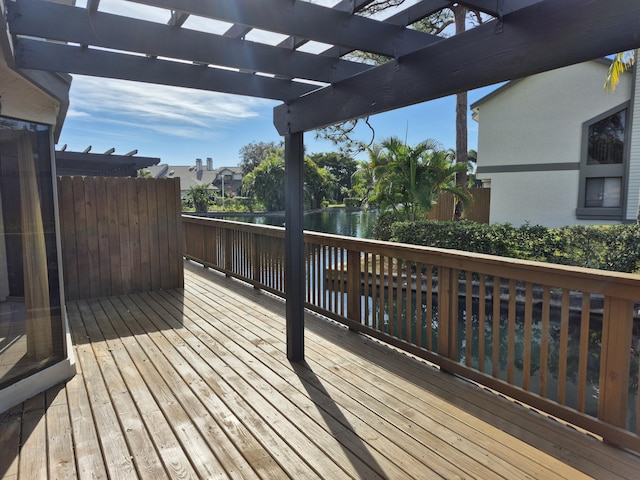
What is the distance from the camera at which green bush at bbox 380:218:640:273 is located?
6.55 meters

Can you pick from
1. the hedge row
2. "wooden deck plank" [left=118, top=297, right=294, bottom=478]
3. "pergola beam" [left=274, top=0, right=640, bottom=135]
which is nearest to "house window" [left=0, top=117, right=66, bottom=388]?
"wooden deck plank" [left=118, top=297, right=294, bottom=478]

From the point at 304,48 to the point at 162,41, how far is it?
2.83 ft

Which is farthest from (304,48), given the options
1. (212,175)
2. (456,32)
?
(212,175)

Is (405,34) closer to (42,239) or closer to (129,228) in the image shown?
(42,239)

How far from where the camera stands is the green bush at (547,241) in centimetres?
655

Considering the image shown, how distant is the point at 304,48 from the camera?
2545 millimetres

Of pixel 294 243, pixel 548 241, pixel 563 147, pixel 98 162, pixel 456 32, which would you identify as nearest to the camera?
pixel 294 243

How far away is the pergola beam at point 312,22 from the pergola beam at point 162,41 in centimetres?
56

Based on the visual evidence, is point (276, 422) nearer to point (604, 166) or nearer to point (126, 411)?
point (126, 411)

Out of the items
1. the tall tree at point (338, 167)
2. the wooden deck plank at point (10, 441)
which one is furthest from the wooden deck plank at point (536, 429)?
the tall tree at point (338, 167)

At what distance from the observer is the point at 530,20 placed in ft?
4.89

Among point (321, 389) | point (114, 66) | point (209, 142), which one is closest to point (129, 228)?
point (114, 66)

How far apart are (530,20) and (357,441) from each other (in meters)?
1.99

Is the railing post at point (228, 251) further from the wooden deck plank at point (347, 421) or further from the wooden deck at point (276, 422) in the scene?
the wooden deck plank at point (347, 421)
